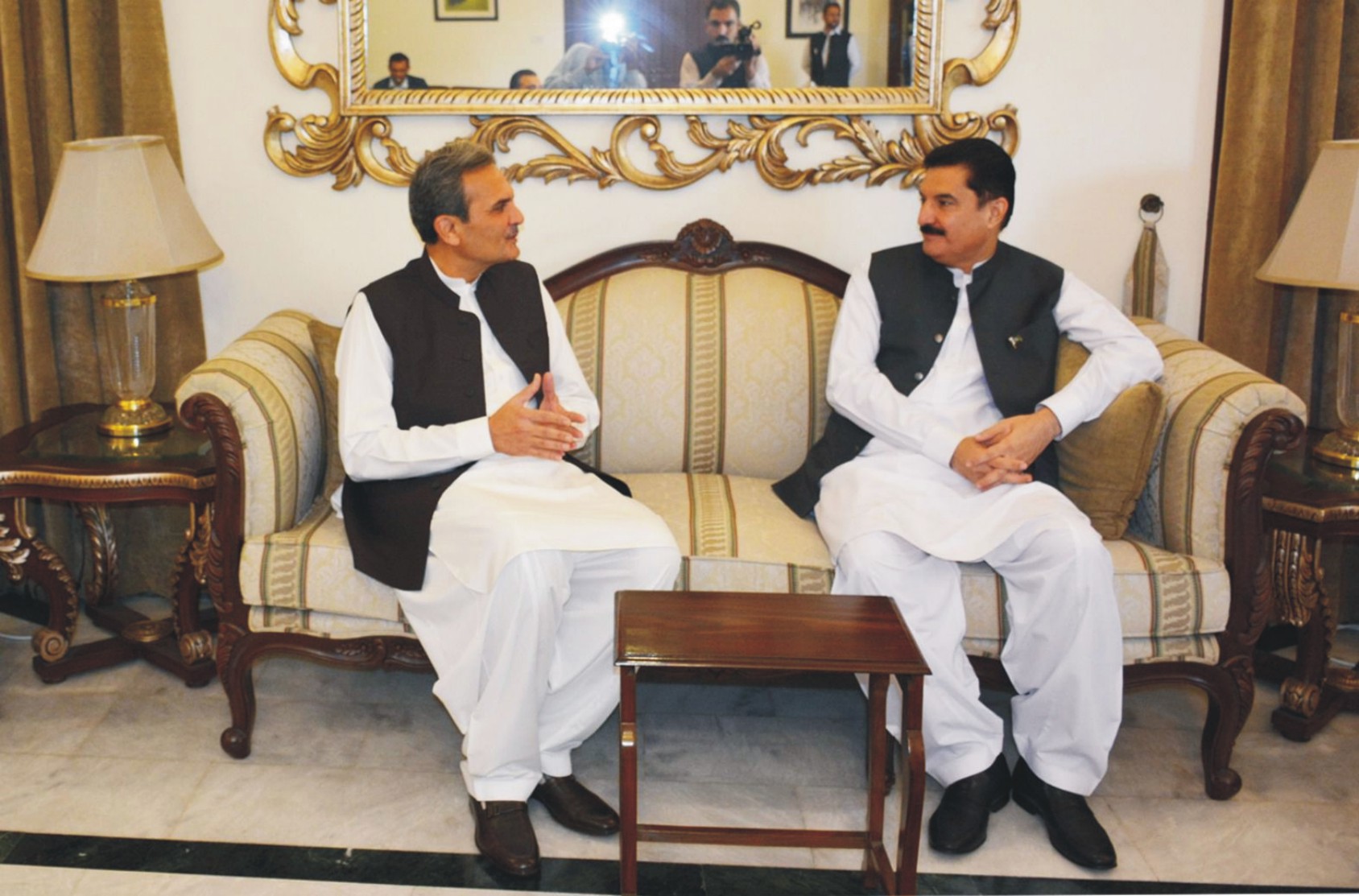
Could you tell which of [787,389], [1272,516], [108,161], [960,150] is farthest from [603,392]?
[1272,516]

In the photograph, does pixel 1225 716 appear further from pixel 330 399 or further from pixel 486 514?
pixel 330 399

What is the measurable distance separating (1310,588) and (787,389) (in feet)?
4.17

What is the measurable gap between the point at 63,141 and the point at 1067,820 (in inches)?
114

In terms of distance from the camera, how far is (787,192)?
358 cm

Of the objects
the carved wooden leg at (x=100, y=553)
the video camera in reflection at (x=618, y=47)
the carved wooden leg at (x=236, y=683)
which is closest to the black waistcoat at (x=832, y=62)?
the video camera in reflection at (x=618, y=47)

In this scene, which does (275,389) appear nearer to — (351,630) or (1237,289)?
(351,630)

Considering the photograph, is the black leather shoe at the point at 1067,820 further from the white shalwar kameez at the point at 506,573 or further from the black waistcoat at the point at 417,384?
the black waistcoat at the point at 417,384

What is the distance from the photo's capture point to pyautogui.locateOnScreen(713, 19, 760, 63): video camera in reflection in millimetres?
3438

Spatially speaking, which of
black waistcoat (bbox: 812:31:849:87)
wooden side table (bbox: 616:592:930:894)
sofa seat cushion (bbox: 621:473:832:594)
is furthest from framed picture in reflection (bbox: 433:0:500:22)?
wooden side table (bbox: 616:592:930:894)

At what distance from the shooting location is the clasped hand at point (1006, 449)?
2822mm

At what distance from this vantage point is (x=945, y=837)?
2592 millimetres

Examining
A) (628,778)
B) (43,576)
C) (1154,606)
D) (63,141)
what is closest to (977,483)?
(1154,606)

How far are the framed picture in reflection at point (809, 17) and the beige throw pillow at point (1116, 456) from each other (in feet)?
4.10

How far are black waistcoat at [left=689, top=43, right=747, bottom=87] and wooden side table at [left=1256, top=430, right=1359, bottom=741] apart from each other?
1.60 m
